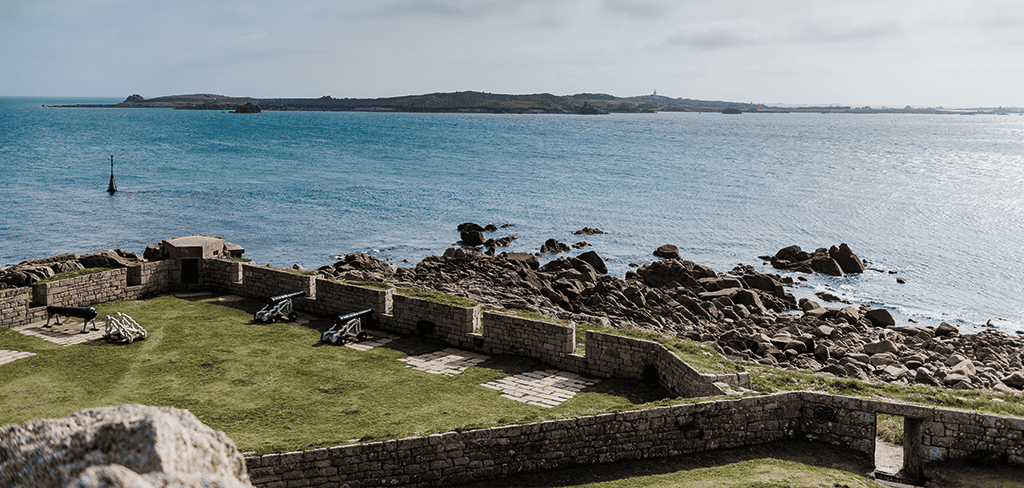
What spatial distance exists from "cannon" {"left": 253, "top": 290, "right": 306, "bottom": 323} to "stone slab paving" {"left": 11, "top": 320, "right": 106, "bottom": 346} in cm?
391

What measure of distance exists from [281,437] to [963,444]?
1140 centimetres

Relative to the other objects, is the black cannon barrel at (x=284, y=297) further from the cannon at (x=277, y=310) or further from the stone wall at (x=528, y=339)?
the stone wall at (x=528, y=339)

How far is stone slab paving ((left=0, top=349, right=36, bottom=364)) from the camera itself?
16.4 metres

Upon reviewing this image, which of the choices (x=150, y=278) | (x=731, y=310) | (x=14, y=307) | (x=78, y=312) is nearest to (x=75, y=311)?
(x=78, y=312)

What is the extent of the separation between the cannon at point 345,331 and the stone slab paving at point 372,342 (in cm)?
17

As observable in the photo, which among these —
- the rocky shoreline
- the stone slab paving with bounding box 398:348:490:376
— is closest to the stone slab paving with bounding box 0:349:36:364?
the rocky shoreline

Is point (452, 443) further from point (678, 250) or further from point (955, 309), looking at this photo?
point (678, 250)

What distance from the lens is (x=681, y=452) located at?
12.1m

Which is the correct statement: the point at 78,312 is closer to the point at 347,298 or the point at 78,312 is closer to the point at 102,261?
the point at 347,298

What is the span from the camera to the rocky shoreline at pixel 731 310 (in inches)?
852

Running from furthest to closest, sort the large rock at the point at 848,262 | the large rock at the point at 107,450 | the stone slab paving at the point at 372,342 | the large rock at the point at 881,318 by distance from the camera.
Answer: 1. the large rock at the point at 848,262
2. the large rock at the point at 881,318
3. the stone slab paving at the point at 372,342
4. the large rock at the point at 107,450

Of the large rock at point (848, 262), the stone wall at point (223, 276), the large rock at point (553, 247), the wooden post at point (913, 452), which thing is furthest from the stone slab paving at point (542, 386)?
the large rock at point (848, 262)

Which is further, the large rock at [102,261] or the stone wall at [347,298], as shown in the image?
the large rock at [102,261]

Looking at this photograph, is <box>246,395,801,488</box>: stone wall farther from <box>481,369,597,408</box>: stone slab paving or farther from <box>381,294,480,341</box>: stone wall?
<box>381,294,480,341</box>: stone wall
